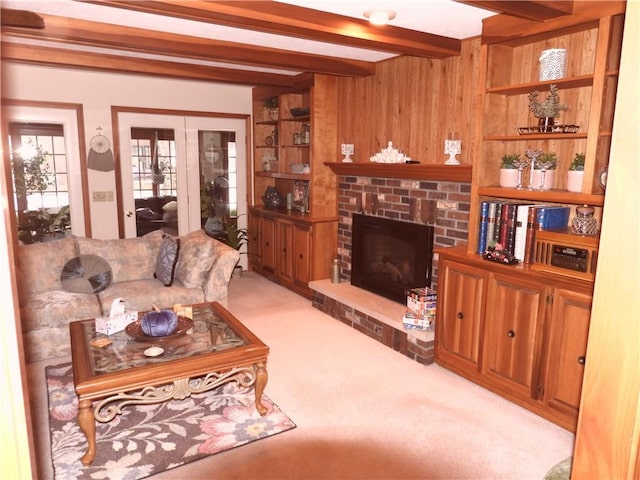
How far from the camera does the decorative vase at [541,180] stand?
2.97 m

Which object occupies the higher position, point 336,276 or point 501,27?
point 501,27

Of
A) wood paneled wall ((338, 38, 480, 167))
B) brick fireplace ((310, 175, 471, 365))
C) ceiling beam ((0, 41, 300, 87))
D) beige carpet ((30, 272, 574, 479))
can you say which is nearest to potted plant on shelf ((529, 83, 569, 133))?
wood paneled wall ((338, 38, 480, 167))

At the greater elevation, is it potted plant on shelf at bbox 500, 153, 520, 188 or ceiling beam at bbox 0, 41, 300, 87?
ceiling beam at bbox 0, 41, 300, 87

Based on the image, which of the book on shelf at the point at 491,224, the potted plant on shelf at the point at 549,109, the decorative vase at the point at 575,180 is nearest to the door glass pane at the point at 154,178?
the book on shelf at the point at 491,224

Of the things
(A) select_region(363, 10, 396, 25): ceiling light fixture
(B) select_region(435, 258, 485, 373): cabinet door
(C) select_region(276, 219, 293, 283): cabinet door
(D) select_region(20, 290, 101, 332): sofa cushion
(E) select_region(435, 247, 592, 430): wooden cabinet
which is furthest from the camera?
(C) select_region(276, 219, 293, 283): cabinet door

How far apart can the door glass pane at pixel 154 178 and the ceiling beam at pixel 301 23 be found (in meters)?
3.05

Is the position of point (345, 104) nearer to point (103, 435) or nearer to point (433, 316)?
point (433, 316)

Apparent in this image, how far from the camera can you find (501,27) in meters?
3.01

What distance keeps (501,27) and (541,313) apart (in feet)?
5.95

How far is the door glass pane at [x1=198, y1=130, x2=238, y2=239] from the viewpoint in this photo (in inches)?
238

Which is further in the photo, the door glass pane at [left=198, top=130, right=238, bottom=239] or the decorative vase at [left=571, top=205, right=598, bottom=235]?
→ the door glass pane at [left=198, top=130, right=238, bottom=239]

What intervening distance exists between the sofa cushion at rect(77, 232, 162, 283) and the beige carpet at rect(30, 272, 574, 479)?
3.51 feet

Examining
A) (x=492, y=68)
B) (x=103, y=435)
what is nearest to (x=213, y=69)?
(x=492, y=68)

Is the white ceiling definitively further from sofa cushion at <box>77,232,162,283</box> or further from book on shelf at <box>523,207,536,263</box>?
sofa cushion at <box>77,232,162,283</box>
